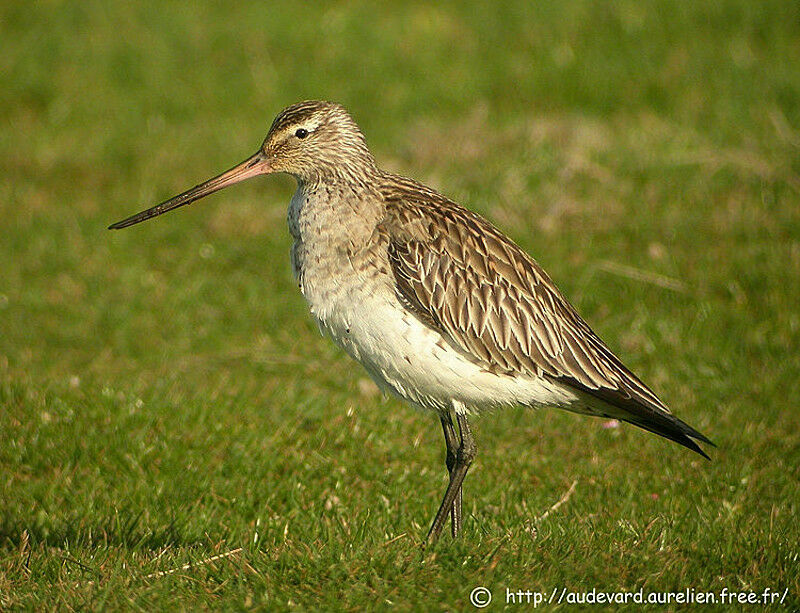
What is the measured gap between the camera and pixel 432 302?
17.6ft

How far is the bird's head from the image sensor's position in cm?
574

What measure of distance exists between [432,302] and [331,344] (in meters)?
3.13

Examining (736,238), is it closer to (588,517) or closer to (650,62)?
(650,62)

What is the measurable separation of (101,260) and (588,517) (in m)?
5.44

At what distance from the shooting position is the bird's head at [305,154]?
574 centimetres

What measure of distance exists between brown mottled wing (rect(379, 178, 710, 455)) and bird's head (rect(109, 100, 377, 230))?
28 cm

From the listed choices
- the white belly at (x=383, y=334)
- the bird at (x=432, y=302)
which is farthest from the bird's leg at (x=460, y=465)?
the white belly at (x=383, y=334)

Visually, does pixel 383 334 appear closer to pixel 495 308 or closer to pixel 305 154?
pixel 495 308

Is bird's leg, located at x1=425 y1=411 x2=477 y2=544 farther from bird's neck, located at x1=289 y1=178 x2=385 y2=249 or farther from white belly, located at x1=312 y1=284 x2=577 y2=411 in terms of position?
bird's neck, located at x1=289 y1=178 x2=385 y2=249

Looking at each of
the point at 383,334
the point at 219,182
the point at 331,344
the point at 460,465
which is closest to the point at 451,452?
the point at 460,465

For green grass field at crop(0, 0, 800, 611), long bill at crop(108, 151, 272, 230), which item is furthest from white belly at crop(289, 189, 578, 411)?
green grass field at crop(0, 0, 800, 611)

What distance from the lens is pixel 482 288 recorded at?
5.54 meters

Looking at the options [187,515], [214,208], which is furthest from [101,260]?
[187,515]

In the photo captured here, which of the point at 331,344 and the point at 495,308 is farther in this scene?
the point at 331,344
